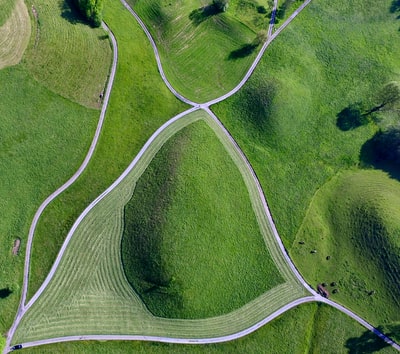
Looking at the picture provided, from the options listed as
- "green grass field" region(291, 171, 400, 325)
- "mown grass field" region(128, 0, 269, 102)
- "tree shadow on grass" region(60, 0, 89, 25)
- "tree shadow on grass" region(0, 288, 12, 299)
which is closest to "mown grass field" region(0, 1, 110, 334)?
"tree shadow on grass" region(0, 288, 12, 299)

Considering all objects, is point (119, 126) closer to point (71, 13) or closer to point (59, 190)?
point (59, 190)

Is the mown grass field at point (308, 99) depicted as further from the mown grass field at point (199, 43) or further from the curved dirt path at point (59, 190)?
the curved dirt path at point (59, 190)

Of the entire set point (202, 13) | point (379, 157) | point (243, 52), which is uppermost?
point (202, 13)

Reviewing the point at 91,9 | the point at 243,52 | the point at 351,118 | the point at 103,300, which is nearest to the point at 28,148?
the point at 103,300

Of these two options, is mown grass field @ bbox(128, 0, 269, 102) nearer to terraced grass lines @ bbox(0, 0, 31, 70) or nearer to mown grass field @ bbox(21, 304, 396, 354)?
terraced grass lines @ bbox(0, 0, 31, 70)

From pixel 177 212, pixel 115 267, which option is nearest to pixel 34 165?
pixel 115 267

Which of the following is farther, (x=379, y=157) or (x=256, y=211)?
(x=379, y=157)
